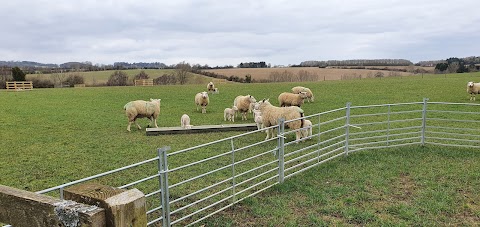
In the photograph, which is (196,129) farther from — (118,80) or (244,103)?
(118,80)

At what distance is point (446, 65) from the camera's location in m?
67.9

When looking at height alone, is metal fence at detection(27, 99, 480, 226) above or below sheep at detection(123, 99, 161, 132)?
below

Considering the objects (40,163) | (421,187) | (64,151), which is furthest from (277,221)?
(64,151)

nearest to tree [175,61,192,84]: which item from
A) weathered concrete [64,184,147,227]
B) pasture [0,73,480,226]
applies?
pasture [0,73,480,226]

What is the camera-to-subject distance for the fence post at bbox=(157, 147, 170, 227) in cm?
435

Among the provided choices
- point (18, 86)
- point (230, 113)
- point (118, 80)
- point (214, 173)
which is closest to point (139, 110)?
point (230, 113)

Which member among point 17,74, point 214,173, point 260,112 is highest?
point 17,74

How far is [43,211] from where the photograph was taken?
1638 mm

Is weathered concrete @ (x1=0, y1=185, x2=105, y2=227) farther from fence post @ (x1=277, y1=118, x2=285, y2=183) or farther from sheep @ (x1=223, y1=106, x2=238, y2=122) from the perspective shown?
sheep @ (x1=223, y1=106, x2=238, y2=122)

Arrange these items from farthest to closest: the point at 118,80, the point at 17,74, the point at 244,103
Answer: the point at 118,80 < the point at 17,74 < the point at 244,103

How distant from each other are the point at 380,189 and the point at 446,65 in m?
72.4

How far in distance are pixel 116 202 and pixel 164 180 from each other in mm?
3068

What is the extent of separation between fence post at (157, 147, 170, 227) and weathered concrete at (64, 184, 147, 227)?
8.06 feet

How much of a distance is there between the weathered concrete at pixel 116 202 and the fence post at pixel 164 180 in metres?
2.46
